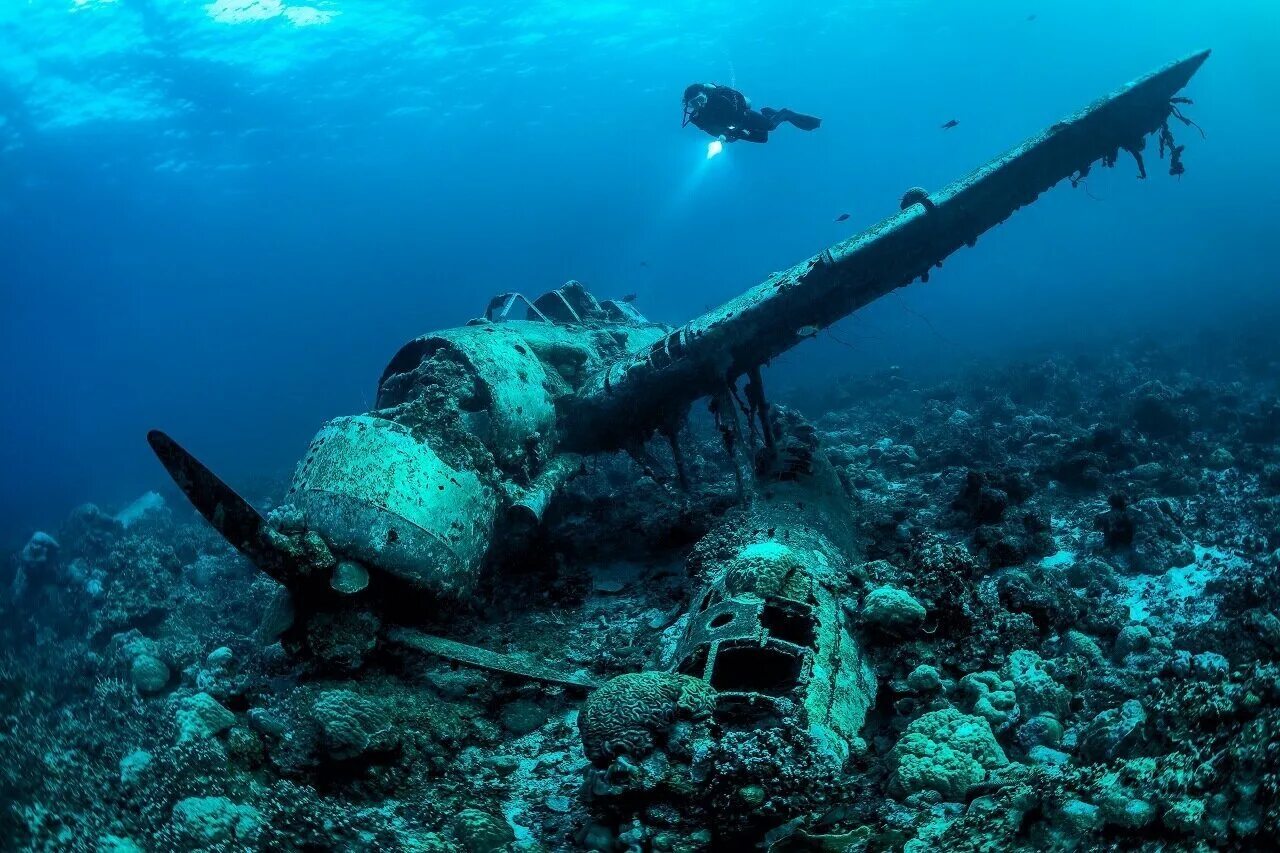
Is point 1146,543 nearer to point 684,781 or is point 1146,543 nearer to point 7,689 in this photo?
point 684,781

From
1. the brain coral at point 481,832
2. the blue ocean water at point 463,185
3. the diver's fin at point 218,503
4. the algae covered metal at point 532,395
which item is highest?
the blue ocean water at point 463,185

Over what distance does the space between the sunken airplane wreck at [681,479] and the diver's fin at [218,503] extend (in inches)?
0.8

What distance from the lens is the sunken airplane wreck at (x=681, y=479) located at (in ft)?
14.4

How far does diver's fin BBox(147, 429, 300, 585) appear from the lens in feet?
18.0

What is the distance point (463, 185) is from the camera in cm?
10281

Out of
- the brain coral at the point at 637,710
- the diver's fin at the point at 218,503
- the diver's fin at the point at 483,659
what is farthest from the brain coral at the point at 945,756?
the diver's fin at the point at 218,503

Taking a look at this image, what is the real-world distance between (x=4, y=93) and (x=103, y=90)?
499 centimetres

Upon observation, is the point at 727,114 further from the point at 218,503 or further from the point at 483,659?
the point at 218,503

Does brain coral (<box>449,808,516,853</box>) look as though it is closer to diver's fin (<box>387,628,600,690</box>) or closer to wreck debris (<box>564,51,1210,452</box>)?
diver's fin (<box>387,628,600,690</box>)

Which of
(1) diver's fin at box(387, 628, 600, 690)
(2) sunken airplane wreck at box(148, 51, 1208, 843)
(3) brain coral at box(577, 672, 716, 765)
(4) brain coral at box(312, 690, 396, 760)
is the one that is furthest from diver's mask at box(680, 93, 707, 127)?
(4) brain coral at box(312, 690, 396, 760)

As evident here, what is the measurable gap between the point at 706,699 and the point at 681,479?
5866mm

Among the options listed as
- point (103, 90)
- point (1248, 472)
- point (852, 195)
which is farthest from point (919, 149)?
point (1248, 472)

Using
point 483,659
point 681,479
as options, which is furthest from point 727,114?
point 483,659

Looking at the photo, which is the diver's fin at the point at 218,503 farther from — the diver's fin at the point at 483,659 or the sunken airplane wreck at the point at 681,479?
the diver's fin at the point at 483,659
